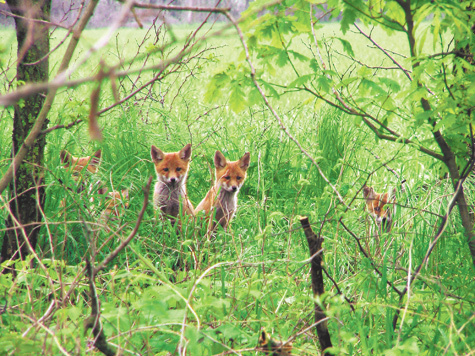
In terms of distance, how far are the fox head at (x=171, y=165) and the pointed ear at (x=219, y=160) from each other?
0.32 metres

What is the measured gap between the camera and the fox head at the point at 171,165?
5.21m

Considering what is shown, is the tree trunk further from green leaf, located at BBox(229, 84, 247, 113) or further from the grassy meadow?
green leaf, located at BBox(229, 84, 247, 113)

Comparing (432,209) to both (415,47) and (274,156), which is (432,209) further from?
(274,156)

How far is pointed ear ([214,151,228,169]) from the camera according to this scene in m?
5.34

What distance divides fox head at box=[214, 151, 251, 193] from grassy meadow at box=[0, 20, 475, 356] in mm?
242

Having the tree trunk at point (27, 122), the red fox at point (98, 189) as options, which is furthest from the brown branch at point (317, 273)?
the red fox at point (98, 189)

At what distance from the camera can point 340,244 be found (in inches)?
144

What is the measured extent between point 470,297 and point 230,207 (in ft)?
9.99

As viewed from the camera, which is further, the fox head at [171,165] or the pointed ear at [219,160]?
the pointed ear at [219,160]

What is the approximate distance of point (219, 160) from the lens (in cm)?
538

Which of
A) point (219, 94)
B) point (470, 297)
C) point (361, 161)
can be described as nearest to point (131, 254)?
point (219, 94)

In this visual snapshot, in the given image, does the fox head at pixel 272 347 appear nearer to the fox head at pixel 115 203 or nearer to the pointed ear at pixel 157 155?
the fox head at pixel 115 203

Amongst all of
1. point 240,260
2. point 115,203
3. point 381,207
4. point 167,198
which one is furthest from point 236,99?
point 381,207

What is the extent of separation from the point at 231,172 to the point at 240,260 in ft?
9.54
